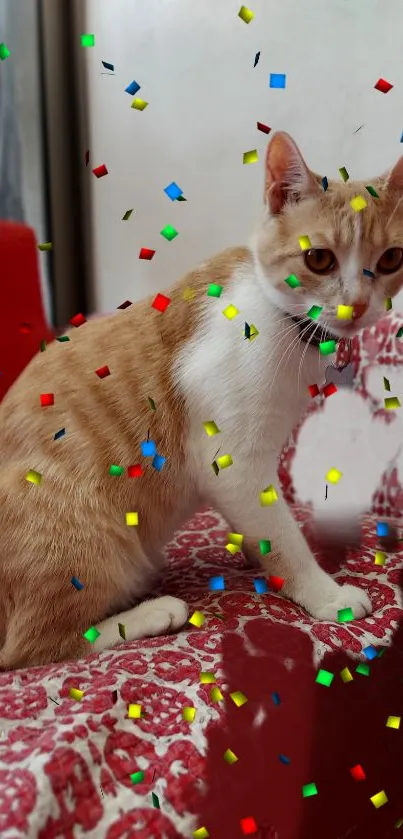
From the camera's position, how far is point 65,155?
5.68 feet

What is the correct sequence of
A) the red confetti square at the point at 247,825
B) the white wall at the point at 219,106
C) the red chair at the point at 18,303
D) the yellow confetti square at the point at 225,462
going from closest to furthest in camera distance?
the red confetti square at the point at 247,825
the yellow confetti square at the point at 225,462
the white wall at the point at 219,106
the red chair at the point at 18,303

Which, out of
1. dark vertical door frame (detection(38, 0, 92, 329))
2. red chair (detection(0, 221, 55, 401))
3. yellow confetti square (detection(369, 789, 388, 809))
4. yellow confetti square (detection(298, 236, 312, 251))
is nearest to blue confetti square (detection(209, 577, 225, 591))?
yellow confetti square (detection(369, 789, 388, 809))

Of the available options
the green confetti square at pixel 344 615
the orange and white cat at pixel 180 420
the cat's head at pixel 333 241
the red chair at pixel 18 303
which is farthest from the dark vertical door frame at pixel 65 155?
the green confetti square at pixel 344 615

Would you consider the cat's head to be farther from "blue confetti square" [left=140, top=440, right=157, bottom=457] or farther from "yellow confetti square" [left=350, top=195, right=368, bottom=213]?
"blue confetti square" [left=140, top=440, right=157, bottom=457]

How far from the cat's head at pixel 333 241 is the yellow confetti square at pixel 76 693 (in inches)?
18.6

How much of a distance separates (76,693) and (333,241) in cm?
55

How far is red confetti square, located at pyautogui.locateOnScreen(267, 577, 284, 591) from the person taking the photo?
89cm

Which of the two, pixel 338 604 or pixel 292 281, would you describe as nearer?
pixel 292 281

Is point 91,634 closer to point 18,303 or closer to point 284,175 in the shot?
point 284,175

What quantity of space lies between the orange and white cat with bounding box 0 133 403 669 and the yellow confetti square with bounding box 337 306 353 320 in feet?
0.08

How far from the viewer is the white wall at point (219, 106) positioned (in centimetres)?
108

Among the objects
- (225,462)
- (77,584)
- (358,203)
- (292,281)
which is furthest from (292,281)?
(77,584)

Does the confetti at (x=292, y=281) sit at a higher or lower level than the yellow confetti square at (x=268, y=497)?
higher

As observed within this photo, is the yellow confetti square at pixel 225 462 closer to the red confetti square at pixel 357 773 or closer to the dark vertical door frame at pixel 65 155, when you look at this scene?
the red confetti square at pixel 357 773
